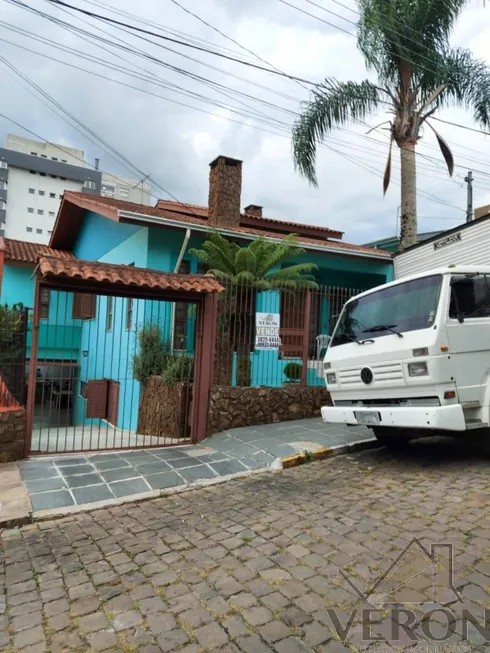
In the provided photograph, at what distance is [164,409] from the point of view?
8.46 m

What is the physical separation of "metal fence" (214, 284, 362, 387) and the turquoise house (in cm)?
3

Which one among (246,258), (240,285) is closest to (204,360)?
(240,285)

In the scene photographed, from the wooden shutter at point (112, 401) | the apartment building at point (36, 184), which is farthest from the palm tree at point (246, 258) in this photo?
the apartment building at point (36, 184)

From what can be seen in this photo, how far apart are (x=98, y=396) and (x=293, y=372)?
235 inches

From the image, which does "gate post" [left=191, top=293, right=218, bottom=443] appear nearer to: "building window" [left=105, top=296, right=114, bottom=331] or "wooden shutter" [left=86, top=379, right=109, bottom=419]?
"wooden shutter" [left=86, top=379, right=109, bottom=419]

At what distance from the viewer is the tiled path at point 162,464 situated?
4957 mm

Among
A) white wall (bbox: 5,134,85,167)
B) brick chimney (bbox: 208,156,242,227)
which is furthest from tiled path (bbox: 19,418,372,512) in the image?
white wall (bbox: 5,134,85,167)

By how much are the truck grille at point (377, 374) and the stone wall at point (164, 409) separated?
3.09m

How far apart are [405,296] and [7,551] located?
4908 mm

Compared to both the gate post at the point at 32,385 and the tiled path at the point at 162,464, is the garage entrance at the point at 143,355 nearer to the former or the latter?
the gate post at the point at 32,385

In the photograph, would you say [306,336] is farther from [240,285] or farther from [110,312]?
[110,312]

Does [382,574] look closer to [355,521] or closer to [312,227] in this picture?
[355,521]

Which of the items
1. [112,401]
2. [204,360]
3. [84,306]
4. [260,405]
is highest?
[84,306]

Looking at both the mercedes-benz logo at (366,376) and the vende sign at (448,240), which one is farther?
the vende sign at (448,240)
